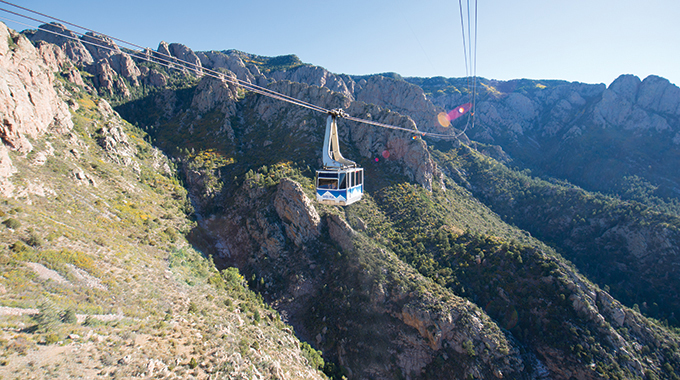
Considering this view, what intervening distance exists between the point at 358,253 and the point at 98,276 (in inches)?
→ 1324

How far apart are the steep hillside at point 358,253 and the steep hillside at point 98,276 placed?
17.5 inches

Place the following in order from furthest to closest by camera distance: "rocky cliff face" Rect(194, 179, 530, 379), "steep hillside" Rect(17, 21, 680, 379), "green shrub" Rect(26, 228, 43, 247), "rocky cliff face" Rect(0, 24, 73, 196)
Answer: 1. "rocky cliff face" Rect(194, 179, 530, 379)
2. "steep hillside" Rect(17, 21, 680, 379)
3. "rocky cliff face" Rect(0, 24, 73, 196)
4. "green shrub" Rect(26, 228, 43, 247)

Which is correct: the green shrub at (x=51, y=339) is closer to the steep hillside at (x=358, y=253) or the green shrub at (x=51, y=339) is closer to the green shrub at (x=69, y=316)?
the green shrub at (x=69, y=316)

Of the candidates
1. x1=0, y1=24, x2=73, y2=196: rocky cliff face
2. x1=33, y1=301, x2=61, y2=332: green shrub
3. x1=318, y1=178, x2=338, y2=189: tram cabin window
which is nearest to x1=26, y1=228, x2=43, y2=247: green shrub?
x1=0, y1=24, x2=73, y2=196: rocky cliff face

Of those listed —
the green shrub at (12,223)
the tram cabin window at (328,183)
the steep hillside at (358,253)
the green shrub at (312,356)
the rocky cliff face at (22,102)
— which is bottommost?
the green shrub at (312,356)

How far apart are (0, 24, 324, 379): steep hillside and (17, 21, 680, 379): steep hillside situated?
444mm

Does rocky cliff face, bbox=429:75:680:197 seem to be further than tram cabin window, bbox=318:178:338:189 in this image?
Yes

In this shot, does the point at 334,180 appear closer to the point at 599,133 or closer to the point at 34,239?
the point at 34,239

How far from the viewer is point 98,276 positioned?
24672 mm

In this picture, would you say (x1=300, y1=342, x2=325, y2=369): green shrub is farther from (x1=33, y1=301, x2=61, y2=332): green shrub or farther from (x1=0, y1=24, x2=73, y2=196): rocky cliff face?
(x1=0, y1=24, x2=73, y2=196): rocky cliff face

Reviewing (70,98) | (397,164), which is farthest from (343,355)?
(70,98)

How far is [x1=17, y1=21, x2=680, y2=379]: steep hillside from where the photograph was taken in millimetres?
34094

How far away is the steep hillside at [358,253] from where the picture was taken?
1342 inches

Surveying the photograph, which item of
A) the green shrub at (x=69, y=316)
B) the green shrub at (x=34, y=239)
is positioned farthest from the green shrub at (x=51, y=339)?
the green shrub at (x=34, y=239)
